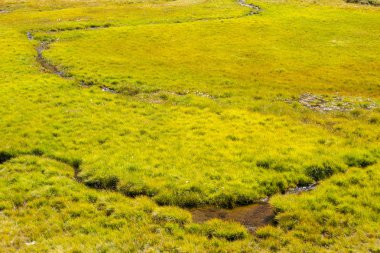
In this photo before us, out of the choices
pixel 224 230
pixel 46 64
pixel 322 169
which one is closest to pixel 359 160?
pixel 322 169

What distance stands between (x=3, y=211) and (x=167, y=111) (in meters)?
14.3

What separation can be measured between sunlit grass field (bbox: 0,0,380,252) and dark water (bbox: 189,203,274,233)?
1.26ft

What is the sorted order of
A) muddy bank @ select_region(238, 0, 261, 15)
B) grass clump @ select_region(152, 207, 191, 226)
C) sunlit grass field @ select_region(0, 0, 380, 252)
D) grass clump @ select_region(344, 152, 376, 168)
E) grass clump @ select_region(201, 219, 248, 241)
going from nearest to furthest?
grass clump @ select_region(201, 219, 248, 241)
sunlit grass field @ select_region(0, 0, 380, 252)
grass clump @ select_region(152, 207, 191, 226)
grass clump @ select_region(344, 152, 376, 168)
muddy bank @ select_region(238, 0, 261, 15)

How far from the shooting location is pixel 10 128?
79.5ft

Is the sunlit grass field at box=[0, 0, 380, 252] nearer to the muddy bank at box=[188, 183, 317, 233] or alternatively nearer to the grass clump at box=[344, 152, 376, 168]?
the grass clump at box=[344, 152, 376, 168]

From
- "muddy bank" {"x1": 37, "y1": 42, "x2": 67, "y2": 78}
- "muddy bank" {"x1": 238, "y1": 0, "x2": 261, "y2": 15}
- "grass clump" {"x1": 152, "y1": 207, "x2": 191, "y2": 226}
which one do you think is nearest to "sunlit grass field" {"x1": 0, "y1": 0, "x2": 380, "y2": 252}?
"grass clump" {"x1": 152, "y1": 207, "x2": 191, "y2": 226}

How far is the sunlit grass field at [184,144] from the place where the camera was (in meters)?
14.5

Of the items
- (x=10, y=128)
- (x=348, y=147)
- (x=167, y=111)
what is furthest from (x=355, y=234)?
(x=10, y=128)

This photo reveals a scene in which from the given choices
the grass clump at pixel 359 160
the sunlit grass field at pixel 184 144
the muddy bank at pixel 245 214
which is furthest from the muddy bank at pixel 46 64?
the grass clump at pixel 359 160

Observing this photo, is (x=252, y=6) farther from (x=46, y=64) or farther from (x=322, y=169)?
(x=322, y=169)

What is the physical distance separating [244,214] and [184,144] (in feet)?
23.7

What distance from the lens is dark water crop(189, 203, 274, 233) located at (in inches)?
603

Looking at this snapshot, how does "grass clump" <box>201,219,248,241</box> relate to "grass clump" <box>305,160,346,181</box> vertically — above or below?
below

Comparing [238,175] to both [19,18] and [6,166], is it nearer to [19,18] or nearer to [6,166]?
[6,166]
